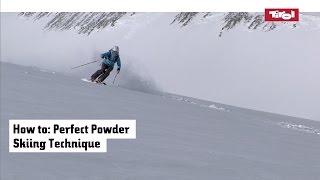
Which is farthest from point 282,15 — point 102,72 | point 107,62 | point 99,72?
point 99,72

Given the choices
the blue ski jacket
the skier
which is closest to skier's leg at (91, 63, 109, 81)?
the skier

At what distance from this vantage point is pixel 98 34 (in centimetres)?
10506

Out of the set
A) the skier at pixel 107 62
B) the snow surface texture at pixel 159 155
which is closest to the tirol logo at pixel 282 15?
the skier at pixel 107 62

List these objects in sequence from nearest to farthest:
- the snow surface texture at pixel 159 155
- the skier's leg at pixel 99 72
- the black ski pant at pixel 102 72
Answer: the snow surface texture at pixel 159 155, the black ski pant at pixel 102 72, the skier's leg at pixel 99 72

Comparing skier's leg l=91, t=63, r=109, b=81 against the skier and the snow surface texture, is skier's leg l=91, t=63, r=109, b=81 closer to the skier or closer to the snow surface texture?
the skier

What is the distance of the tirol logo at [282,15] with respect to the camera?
77.2 m

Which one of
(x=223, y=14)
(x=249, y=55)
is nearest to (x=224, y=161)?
(x=249, y=55)

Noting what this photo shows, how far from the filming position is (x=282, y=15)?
80125 millimetres

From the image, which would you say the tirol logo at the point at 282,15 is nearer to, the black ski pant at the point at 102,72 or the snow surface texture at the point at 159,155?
the black ski pant at the point at 102,72

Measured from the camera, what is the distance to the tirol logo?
77.2m

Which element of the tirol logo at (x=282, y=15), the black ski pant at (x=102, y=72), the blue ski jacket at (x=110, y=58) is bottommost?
the black ski pant at (x=102, y=72)

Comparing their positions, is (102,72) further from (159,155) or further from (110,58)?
(159,155)

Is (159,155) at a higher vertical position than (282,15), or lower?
lower

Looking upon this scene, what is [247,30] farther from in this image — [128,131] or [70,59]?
[128,131]
